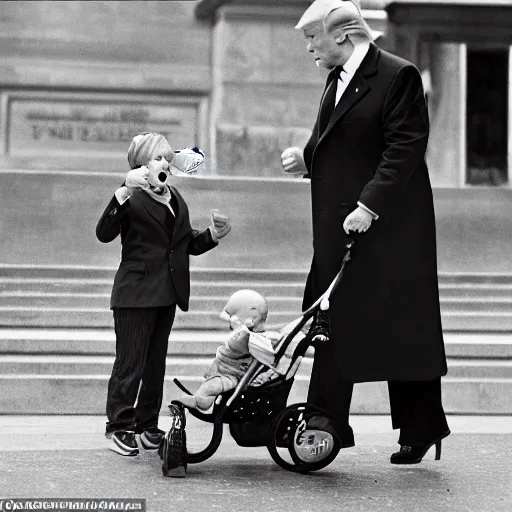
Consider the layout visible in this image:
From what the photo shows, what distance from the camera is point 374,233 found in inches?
190

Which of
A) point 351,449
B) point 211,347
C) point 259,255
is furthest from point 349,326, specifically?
point 259,255

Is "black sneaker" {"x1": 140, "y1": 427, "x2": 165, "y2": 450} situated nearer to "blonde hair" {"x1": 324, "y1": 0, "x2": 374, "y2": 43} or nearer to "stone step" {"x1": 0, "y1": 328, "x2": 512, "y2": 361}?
"stone step" {"x1": 0, "y1": 328, "x2": 512, "y2": 361}

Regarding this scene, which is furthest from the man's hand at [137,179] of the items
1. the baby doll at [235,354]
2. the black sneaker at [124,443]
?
the black sneaker at [124,443]

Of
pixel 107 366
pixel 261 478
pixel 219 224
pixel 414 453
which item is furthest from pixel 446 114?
pixel 261 478

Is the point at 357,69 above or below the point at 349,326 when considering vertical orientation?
above

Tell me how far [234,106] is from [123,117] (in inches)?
50.5

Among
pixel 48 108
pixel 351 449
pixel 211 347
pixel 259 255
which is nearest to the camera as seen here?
pixel 351 449

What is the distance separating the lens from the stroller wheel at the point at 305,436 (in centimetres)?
476

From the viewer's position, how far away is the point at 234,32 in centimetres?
1078

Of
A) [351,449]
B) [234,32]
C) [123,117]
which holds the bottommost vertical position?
[351,449]

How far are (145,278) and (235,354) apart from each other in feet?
2.09

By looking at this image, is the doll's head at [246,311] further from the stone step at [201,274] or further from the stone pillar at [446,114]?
the stone pillar at [446,114]

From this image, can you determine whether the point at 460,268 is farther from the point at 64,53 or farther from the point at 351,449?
the point at 64,53

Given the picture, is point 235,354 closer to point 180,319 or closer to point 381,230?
point 381,230
